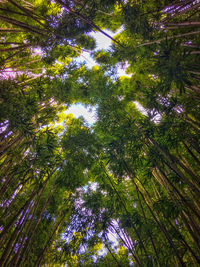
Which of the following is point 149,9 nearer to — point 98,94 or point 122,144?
point 98,94

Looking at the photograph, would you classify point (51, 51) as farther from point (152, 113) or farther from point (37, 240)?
point (37, 240)

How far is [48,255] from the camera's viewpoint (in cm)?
310

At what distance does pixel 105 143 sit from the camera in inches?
141

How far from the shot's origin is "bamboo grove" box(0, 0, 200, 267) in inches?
87.3

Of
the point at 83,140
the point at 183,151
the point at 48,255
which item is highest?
the point at 83,140

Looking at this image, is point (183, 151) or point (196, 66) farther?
point (183, 151)

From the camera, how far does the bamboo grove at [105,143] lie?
7.27 feet

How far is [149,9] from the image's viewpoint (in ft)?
9.61

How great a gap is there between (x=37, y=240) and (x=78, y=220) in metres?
0.92

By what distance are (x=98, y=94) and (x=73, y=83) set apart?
3.30 feet

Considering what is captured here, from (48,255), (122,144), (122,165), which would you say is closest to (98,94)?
(122,144)

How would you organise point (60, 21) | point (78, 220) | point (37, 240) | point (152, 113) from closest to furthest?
point (152, 113) → point (37, 240) → point (60, 21) → point (78, 220)

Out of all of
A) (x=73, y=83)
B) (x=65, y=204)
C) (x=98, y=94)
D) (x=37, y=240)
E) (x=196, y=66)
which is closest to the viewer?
(x=196, y=66)

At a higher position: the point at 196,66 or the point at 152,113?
the point at 152,113
